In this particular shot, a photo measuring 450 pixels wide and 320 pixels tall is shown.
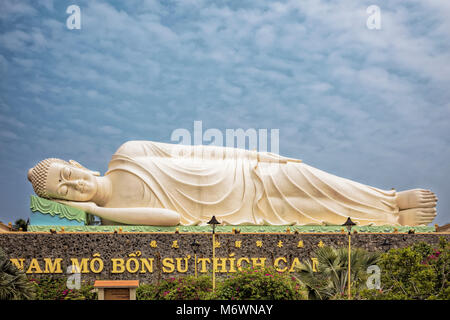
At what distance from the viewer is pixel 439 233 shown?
12148mm

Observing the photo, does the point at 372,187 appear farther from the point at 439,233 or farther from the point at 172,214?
the point at 172,214

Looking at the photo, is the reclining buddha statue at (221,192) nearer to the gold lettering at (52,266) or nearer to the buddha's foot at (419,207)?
the buddha's foot at (419,207)

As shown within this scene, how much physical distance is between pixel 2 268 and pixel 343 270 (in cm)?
625

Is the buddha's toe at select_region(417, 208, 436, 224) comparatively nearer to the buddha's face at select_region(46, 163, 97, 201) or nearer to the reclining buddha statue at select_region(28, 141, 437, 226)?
the reclining buddha statue at select_region(28, 141, 437, 226)

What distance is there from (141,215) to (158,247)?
1.00m

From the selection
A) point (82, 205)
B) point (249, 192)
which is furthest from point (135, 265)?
point (249, 192)

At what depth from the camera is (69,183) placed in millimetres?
12570

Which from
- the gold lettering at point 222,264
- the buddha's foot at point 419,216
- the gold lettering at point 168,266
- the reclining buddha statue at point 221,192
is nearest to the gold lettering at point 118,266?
the gold lettering at point 168,266

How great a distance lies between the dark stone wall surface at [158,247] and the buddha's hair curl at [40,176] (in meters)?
1.47

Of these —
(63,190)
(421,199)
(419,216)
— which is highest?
(63,190)

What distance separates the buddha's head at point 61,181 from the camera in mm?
12461

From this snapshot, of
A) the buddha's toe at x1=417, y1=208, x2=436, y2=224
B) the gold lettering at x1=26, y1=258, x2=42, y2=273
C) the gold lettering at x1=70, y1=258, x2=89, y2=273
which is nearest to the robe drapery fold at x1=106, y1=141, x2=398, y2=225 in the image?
the buddha's toe at x1=417, y1=208, x2=436, y2=224

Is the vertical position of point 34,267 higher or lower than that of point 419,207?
lower

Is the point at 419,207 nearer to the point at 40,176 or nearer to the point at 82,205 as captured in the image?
the point at 82,205
